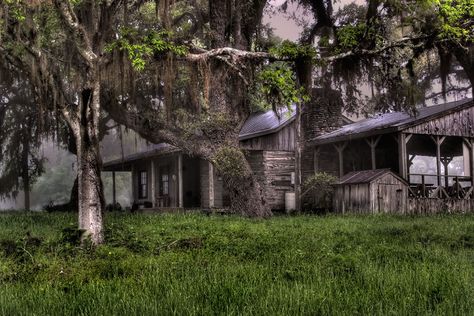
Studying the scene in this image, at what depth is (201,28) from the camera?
2189 cm

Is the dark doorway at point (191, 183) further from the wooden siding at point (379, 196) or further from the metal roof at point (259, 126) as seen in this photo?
the wooden siding at point (379, 196)

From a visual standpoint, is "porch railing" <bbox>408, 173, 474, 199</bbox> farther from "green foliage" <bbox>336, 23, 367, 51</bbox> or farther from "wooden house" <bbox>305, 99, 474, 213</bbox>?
"green foliage" <bbox>336, 23, 367, 51</bbox>

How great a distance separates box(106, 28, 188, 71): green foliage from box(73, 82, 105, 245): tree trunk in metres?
1.88

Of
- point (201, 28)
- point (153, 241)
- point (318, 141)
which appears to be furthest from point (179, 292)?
point (318, 141)

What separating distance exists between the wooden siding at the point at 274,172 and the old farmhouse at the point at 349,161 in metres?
0.05

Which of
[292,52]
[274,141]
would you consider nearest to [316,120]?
[274,141]

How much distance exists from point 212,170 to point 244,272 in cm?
1862

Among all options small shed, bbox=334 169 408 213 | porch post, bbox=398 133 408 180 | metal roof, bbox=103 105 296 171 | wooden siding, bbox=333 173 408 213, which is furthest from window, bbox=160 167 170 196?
porch post, bbox=398 133 408 180

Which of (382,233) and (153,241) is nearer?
(153,241)

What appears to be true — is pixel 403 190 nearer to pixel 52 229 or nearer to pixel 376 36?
pixel 376 36

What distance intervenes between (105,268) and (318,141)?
779 inches

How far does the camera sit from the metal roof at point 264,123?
26.2 meters

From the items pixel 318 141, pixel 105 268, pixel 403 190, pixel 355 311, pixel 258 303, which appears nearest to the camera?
pixel 355 311

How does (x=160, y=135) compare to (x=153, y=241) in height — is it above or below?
above
